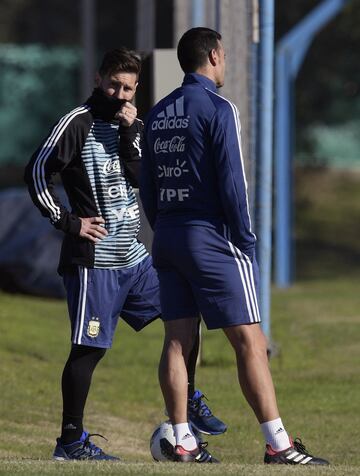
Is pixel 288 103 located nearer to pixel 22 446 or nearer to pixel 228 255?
pixel 22 446

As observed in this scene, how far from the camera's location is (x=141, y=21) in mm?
16812

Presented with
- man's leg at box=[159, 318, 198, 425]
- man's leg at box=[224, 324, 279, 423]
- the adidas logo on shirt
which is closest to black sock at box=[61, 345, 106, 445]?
man's leg at box=[159, 318, 198, 425]

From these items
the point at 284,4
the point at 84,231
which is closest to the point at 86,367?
the point at 84,231

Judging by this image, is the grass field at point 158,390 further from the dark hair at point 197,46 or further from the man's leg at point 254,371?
the dark hair at point 197,46

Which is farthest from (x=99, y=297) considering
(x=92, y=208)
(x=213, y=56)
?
(x=213, y=56)

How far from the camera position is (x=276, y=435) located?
7.14 meters

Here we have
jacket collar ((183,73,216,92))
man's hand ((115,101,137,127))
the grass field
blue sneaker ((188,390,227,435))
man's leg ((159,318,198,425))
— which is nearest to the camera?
jacket collar ((183,73,216,92))

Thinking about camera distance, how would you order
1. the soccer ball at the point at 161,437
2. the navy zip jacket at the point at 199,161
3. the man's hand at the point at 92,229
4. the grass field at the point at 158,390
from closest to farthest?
the navy zip jacket at the point at 199,161
the soccer ball at the point at 161,437
the man's hand at the point at 92,229
the grass field at the point at 158,390

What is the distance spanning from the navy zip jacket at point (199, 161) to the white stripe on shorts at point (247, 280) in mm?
38

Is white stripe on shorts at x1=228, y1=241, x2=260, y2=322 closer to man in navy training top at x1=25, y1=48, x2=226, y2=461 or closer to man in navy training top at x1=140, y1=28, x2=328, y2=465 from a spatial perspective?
man in navy training top at x1=140, y1=28, x2=328, y2=465

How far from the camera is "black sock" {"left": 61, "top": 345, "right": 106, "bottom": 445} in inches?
304

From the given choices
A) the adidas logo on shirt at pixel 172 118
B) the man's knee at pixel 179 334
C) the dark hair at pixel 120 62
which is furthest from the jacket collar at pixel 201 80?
the man's knee at pixel 179 334

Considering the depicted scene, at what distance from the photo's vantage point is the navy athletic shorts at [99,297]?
25.1 feet

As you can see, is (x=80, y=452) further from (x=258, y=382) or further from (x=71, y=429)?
(x=258, y=382)
